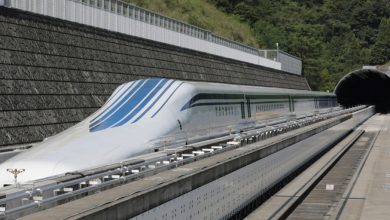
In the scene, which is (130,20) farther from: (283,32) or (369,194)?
(283,32)

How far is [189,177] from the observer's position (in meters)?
13.4

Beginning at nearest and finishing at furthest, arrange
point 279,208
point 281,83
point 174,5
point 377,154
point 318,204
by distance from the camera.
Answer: point 279,208, point 318,204, point 377,154, point 281,83, point 174,5

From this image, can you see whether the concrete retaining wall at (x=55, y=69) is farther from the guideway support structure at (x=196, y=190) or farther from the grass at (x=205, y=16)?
the grass at (x=205, y=16)

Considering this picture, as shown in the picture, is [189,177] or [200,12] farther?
[200,12]

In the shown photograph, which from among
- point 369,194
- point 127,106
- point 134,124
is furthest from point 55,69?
point 369,194

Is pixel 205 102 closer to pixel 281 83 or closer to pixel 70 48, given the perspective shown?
pixel 70 48

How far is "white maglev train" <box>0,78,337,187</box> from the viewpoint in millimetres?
17219

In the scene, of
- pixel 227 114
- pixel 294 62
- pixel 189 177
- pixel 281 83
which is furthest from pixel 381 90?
pixel 189 177

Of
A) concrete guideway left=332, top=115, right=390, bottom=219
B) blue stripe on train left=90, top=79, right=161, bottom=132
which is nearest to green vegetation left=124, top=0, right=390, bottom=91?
concrete guideway left=332, top=115, right=390, bottom=219

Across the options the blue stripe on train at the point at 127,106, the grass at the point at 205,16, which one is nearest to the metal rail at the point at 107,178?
the blue stripe on train at the point at 127,106

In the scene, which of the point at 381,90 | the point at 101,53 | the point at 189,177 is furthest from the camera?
the point at 381,90

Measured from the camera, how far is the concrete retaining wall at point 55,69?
28.4m

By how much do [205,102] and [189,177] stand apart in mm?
17346

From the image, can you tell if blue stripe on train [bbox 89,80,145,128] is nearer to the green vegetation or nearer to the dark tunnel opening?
the green vegetation
